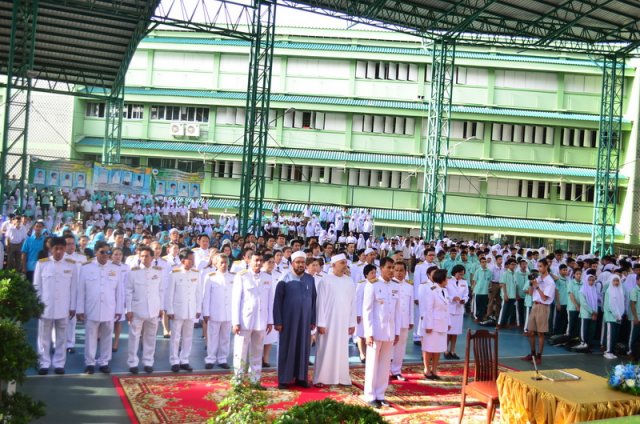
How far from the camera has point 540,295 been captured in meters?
10.8

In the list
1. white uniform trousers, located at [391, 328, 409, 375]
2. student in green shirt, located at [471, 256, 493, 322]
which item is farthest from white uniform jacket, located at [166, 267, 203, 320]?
student in green shirt, located at [471, 256, 493, 322]

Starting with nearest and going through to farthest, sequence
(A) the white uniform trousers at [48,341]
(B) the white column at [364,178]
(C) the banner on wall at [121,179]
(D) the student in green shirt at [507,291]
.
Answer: (A) the white uniform trousers at [48,341] < (D) the student in green shirt at [507,291] < (C) the banner on wall at [121,179] < (B) the white column at [364,178]

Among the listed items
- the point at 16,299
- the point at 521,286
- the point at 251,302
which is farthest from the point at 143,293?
the point at 521,286

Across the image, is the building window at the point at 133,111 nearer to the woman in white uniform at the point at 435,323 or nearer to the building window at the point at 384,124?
the building window at the point at 384,124

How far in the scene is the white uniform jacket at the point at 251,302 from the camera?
8250 millimetres

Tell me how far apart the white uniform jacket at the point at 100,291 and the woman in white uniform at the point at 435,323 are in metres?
4.26

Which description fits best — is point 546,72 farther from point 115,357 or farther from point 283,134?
point 115,357

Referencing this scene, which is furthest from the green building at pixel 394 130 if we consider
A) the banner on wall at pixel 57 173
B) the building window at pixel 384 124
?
the banner on wall at pixel 57 173

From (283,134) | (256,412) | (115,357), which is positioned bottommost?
(115,357)

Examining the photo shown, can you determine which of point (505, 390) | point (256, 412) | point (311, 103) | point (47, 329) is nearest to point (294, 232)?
point (311, 103)

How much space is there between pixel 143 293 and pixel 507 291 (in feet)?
28.5

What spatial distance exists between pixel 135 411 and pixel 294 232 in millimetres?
19873

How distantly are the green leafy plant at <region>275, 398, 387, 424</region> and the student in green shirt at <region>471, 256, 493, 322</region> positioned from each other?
11687 mm

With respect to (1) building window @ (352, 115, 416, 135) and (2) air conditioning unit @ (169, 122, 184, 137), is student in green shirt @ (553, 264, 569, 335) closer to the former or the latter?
(1) building window @ (352, 115, 416, 135)
